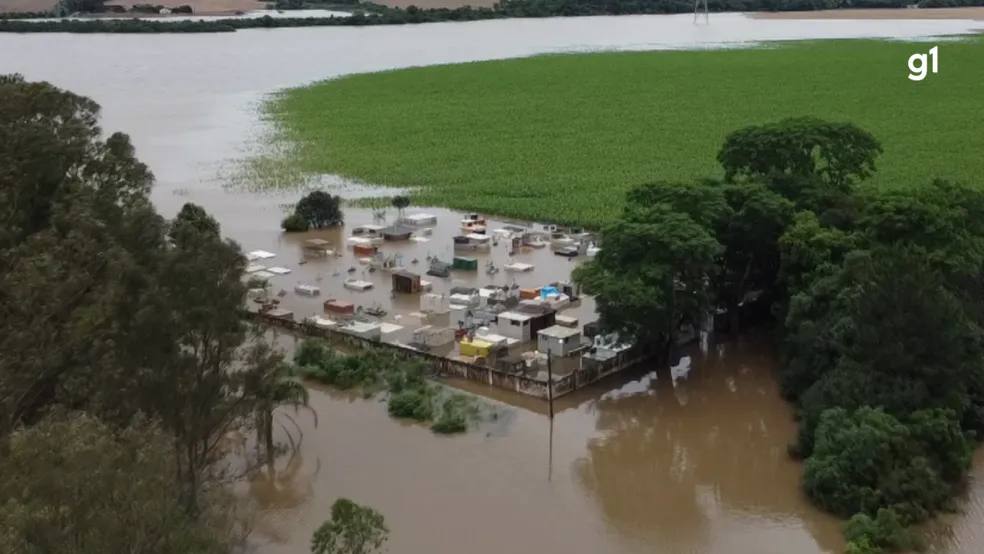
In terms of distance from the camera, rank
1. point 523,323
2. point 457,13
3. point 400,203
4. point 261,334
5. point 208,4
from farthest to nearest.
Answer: point 208,4, point 457,13, point 400,203, point 523,323, point 261,334

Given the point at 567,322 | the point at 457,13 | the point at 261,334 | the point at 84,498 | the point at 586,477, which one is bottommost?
the point at 586,477

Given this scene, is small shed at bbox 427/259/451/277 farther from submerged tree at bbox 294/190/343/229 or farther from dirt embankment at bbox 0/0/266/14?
dirt embankment at bbox 0/0/266/14

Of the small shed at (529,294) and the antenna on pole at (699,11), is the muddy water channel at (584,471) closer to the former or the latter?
the small shed at (529,294)

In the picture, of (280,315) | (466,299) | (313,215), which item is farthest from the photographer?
(313,215)

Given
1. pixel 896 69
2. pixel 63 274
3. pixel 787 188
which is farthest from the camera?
pixel 896 69

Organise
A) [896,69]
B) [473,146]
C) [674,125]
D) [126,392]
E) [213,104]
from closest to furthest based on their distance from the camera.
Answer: [126,392], [473,146], [674,125], [213,104], [896,69]

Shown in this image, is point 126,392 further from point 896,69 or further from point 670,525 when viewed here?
point 896,69

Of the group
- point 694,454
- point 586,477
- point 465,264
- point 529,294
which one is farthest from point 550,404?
point 465,264

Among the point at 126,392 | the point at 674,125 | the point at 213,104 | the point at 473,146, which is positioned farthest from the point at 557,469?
the point at 213,104

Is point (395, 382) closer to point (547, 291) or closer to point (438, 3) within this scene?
point (547, 291)
